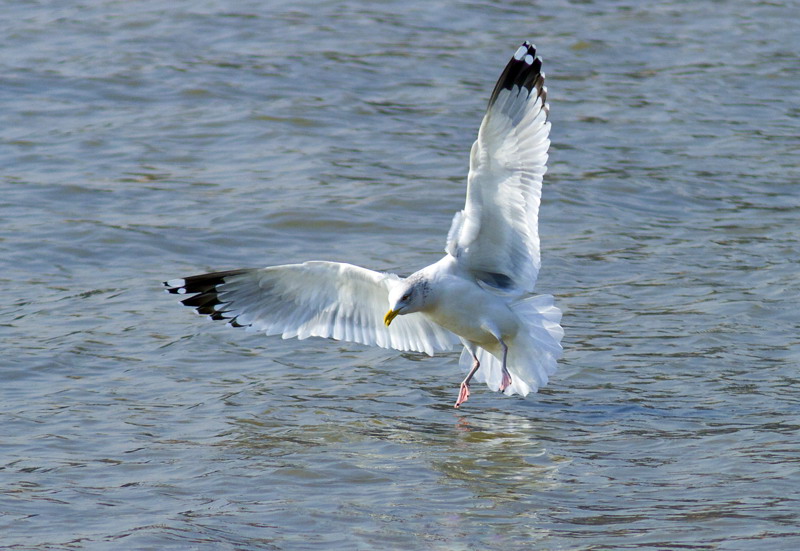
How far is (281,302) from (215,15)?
28.9ft

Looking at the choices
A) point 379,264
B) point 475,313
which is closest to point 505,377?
point 475,313

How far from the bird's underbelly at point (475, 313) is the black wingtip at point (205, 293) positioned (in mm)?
1143

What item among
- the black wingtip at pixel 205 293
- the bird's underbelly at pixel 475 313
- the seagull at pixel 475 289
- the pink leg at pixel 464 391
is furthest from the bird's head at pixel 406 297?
the black wingtip at pixel 205 293

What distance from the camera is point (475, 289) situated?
6602mm

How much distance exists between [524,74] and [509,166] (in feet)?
1.57

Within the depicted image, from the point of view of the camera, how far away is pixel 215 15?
1506 centimetres

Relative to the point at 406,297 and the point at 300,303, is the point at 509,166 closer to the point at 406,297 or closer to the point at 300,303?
the point at 406,297

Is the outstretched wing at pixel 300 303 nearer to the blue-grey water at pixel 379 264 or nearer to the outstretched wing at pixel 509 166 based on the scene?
the blue-grey water at pixel 379 264

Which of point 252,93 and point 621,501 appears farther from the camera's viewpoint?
point 252,93

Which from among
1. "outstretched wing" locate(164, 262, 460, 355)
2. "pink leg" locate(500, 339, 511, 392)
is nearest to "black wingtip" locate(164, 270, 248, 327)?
"outstretched wing" locate(164, 262, 460, 355)

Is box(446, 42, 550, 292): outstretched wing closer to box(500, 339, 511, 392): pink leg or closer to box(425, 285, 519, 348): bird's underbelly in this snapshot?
box(425, 285, 519, 348): bird's underbelly

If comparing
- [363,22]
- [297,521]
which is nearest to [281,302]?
[297,521]

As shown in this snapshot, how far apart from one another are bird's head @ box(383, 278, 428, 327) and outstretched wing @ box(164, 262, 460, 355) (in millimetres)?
339

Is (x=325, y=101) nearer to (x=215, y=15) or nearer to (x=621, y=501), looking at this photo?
(x=215, y=15)
